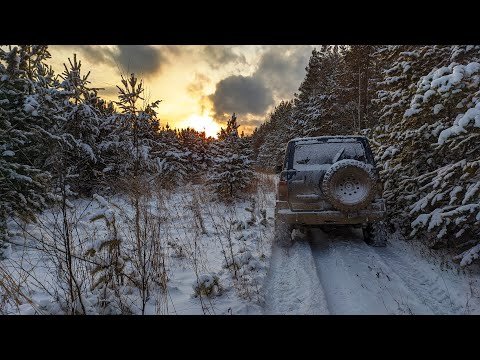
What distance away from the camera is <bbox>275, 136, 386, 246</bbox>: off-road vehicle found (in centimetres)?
455

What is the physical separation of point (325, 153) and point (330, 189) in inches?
40.4

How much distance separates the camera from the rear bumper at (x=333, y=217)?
4656 millimetres

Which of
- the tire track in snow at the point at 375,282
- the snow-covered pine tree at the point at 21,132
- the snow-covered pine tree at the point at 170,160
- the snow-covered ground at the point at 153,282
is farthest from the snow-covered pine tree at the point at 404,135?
the snow-covered pine tree at the point at 170,160

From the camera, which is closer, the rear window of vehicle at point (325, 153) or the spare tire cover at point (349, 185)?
the spare tire cover at point (349, 185)

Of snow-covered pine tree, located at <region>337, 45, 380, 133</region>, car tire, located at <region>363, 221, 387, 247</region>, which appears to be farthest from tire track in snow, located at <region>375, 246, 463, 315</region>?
snow-covered pine tree, located at <region>337, 45, 380, 133</region>

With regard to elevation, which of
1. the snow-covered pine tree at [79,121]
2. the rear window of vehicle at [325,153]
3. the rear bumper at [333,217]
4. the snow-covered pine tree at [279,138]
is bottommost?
the rear bumper at [333,217]

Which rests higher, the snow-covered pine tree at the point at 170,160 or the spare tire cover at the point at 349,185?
the snow-covered pine tree at the point at 170,160

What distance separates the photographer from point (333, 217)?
469cm

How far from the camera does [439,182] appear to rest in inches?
162

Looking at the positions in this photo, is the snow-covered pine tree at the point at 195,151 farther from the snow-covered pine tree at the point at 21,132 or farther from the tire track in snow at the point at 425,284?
the tire track in snow at the point at 425,284

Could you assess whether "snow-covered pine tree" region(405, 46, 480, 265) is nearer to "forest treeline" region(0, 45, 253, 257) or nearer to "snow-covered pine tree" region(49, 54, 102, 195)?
"forest treeline" region(0, 45, 253, 257)

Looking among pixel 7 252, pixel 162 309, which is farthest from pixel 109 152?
pixel 162 309
